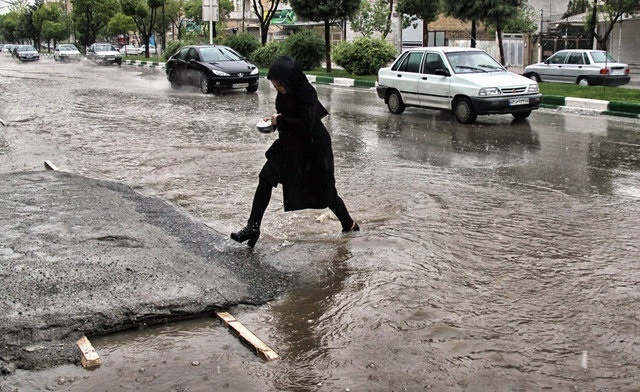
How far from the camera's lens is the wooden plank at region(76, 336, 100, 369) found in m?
3.71

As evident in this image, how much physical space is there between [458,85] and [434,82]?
74 cm

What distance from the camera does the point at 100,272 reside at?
481cm

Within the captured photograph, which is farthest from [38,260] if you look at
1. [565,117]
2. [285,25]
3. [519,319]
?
[285,25]

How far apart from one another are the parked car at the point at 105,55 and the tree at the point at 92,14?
2101cm

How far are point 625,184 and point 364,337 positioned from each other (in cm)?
529

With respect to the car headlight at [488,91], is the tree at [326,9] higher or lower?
higher

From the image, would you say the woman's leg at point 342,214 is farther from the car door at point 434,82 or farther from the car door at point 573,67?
the car door at point 573,67

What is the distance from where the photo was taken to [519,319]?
434cm

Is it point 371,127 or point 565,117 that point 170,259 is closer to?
point 371,127

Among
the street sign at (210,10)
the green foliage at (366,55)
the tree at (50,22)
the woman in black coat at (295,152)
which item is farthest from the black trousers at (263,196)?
the tree at (50,22)

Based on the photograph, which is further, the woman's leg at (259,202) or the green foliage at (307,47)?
the green foliage at (307,47)

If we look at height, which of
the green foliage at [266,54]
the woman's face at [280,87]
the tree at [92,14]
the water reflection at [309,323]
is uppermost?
the tree at [92,14]

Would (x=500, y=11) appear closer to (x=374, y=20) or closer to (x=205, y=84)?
(x=205, y=84)

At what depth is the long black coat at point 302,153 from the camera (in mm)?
5488
